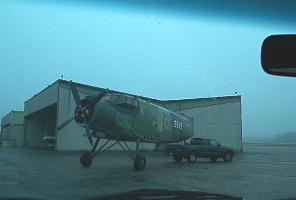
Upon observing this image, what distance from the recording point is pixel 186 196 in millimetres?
4203

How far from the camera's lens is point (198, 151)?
24781mm

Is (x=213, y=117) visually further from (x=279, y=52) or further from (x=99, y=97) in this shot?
(x=279, y=52)

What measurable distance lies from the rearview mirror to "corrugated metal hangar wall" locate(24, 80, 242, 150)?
14039 mm

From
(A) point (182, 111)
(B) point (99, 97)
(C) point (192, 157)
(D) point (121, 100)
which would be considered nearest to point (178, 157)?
(C) point (192, 157)

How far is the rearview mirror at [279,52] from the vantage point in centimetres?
323

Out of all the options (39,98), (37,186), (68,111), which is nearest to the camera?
(37,186)

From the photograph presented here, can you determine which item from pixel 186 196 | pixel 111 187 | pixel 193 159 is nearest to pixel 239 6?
pixel 186 196

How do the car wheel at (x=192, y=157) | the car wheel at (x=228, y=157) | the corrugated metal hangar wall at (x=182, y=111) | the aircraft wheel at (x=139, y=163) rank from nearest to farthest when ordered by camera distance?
1. the aircraft wheel at (x=139, y=163)
2. the car wheel at (x=192, y=157)
3. the corrugated metal hangar wall at (x=182, y=111)
4. the car wheel at (x=228, y=157)

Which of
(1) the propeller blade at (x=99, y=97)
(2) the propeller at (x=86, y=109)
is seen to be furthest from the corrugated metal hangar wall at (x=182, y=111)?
(2) the propeller at (x=86, y=109)

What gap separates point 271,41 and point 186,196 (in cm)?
196

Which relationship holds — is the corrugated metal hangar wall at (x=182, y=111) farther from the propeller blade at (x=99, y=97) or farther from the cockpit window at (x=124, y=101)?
the propeller blade at (x=99, y=97)

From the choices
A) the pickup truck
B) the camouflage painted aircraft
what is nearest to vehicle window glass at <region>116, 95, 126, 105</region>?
the camouflage painted aircraft

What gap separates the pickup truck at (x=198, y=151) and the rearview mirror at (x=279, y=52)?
21.1 m

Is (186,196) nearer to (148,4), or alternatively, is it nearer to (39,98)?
(148,4)
